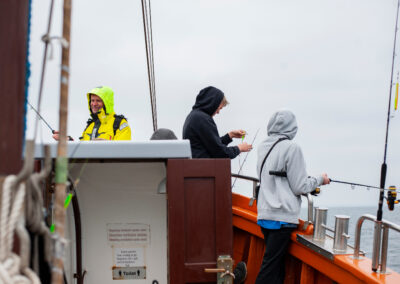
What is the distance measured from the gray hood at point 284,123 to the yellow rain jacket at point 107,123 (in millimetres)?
1592

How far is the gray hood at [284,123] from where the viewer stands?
3.43 meters

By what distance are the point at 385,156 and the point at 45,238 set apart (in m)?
2.56

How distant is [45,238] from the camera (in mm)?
1420

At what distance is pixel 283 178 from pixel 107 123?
1.98 meters

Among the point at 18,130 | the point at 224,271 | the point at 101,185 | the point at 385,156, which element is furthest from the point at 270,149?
the point at 18,130

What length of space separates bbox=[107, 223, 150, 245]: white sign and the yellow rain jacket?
1041mm

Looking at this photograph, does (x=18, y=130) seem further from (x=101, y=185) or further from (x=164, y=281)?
(x=164, y=281)

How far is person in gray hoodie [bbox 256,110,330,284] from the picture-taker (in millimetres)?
3299

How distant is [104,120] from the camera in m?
4.40

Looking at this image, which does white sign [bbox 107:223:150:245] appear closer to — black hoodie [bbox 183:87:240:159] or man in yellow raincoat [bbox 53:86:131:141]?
black hoodie [bbox 183:87:240:159]

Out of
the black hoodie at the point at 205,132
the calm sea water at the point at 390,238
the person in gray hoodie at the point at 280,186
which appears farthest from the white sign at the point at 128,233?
the calm sea water at the point at 390,238

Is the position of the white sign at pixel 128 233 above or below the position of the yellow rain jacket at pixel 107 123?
below

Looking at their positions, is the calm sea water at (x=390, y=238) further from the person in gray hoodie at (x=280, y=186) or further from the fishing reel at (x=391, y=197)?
the person in gray hoodie at (x=280, y=186)

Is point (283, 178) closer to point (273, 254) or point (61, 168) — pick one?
point (273, 254)
